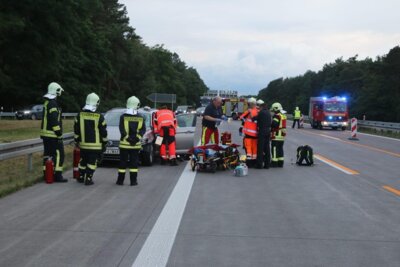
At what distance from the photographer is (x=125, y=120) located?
1090 centimetres

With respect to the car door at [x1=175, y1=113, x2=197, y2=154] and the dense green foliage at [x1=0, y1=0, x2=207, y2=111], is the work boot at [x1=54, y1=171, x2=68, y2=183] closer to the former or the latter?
the car door at [x1=175, y1=113, x2=197, y2=154]

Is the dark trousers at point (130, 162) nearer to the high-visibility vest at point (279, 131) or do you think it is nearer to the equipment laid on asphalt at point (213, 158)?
the equipment laid on asphalt at point (213, 158)

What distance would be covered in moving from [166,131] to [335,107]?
30.2 metres

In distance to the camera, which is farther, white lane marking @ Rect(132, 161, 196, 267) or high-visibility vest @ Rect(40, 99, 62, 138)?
high-visibility vest @ Rect(40, 99, 62, 138)

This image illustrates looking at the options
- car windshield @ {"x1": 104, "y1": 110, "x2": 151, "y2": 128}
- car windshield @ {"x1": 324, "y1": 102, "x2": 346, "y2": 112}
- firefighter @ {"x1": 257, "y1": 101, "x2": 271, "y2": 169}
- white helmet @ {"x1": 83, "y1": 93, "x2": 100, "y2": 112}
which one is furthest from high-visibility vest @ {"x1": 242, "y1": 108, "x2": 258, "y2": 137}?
car windshield @ {"x1": 324, "y1": 102, "x2": 346, "y2": 112}

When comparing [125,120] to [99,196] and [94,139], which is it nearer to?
[94,139]

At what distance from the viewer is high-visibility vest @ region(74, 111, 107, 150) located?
10656mm

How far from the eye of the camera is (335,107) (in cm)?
4206

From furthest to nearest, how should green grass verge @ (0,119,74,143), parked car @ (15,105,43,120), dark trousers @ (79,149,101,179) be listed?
parked car @ (15,105,43,120) → green grass verge @ (0,119,74,143) → dark trousers @ (79,149,101,179)

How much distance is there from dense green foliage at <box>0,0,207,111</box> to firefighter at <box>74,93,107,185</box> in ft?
61.8

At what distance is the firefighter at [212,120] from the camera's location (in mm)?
14672

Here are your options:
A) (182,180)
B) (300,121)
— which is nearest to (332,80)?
(300,121)

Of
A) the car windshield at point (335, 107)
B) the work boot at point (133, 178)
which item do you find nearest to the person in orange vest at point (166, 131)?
the work boot at point (133, 178)

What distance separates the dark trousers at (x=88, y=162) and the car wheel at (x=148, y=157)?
3.12 metres
